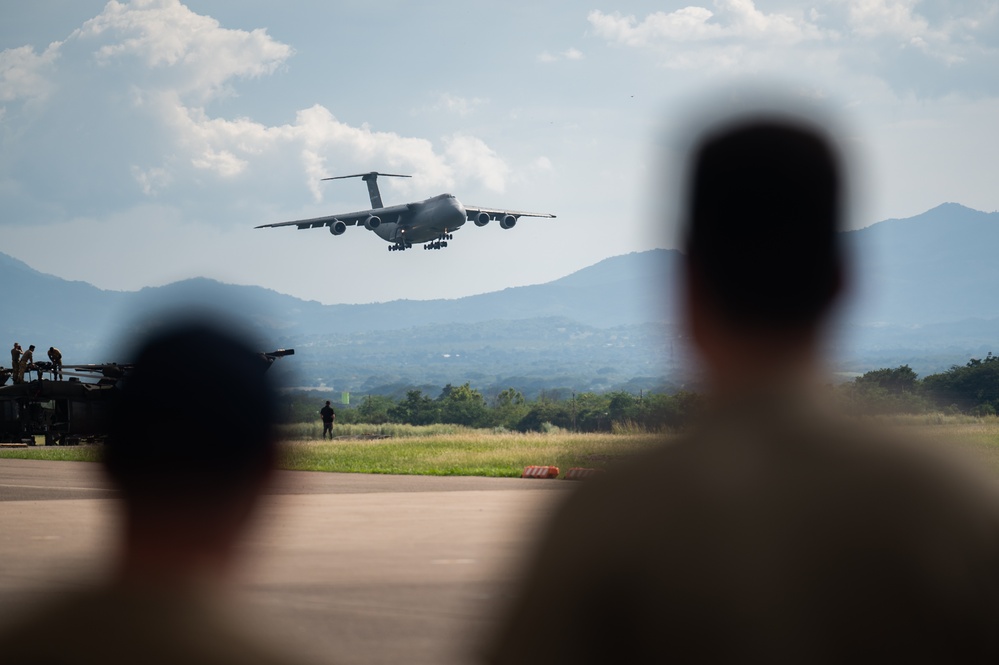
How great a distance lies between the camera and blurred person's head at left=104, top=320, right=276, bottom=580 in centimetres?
610

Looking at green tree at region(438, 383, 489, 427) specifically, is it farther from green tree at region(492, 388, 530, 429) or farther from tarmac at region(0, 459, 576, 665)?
tarmac at region(0, 459, 576, 665)

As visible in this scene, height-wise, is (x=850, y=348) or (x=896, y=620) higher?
(x=850, y=348)

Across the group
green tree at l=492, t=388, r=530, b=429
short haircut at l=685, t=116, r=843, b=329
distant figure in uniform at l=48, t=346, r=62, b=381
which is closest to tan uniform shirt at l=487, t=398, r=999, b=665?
short haircut at l=685, t=116, r=843, b=329

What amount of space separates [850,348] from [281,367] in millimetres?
5019

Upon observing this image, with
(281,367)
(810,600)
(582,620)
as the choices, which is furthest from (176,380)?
(810,600)

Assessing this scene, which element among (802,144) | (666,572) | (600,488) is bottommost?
(666,572)

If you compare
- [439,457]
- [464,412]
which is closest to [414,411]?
[464,412]

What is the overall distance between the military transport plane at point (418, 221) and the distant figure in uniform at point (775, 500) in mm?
64397

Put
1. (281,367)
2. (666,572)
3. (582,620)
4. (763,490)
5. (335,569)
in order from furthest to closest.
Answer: (281,367), (335,569), (582,620), (666,572), (763,490)

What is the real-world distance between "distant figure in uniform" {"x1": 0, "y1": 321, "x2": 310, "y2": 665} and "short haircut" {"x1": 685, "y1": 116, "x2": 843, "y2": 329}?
3.23 m

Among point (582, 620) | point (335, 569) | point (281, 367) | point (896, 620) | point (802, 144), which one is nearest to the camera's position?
point (802, 144)

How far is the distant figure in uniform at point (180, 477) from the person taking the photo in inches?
211

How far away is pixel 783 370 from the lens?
253 centimetres

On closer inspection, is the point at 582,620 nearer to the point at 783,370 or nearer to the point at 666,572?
the point at 666,572
